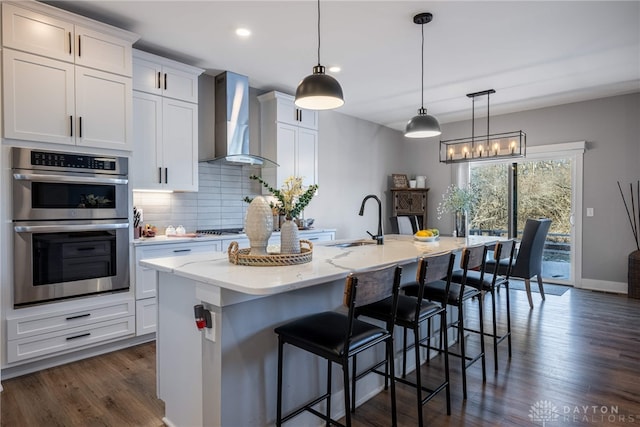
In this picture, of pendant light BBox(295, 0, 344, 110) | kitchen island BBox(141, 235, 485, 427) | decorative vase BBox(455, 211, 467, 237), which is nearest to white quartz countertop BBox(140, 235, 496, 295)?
kitchen island BBox(141, 235, 485, 427)

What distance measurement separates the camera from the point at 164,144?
3676 mm

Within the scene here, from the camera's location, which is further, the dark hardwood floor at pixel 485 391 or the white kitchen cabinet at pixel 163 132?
the white kitchen cabinet at pixel 163 132

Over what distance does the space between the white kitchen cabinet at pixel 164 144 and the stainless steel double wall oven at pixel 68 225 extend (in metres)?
0.37

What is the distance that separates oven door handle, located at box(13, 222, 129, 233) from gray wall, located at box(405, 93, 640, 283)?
235 inches

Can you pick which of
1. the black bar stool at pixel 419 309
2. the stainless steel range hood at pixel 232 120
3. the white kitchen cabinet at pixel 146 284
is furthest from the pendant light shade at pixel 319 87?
the stainless steel range hood at pixel 232 120

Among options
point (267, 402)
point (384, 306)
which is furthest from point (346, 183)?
point (267, 402)

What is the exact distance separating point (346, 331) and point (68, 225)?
2438 millimetres

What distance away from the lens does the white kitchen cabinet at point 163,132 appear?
11.4ft

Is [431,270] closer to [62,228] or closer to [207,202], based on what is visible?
[62,228]

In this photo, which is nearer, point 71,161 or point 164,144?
point 71,161

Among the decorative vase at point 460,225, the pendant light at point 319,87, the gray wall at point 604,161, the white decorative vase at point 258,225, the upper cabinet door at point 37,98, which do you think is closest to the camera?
the white decorative vase at point 258,225

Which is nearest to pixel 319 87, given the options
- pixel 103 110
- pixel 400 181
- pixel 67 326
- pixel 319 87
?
pixel 319 87

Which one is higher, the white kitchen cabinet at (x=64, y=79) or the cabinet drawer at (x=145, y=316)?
the white kitchen cabinet at (x=64, y=79)

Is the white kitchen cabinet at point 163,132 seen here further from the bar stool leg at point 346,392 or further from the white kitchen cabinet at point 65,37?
the bar stool leg at point 346,392
